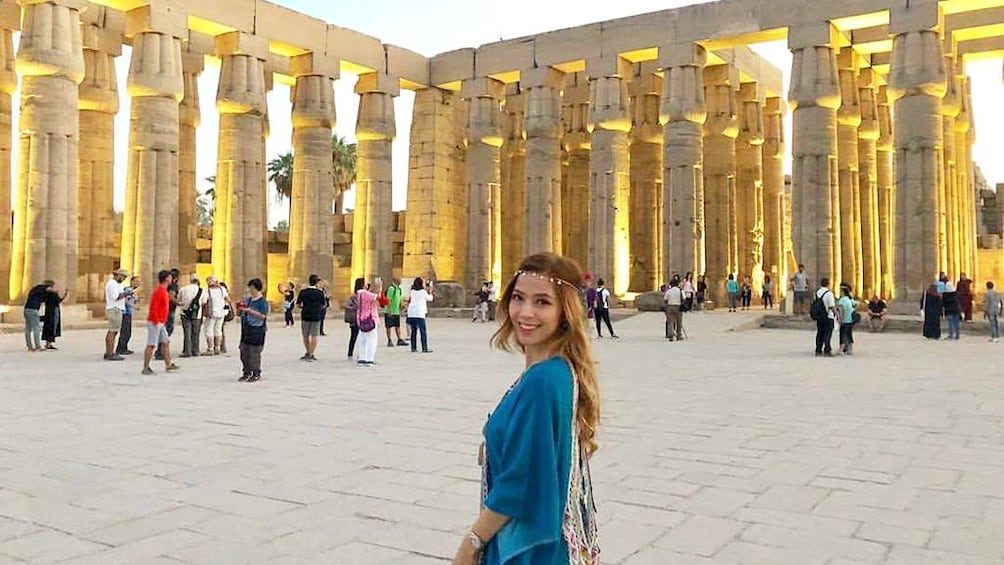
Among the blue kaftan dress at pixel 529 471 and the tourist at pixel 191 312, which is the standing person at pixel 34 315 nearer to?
the tourist at pixel 191 312

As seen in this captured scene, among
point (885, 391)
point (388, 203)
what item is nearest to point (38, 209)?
point (388, 203)

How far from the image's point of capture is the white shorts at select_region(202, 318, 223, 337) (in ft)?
48.8

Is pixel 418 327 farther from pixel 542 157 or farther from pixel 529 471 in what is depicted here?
pixel 542 157

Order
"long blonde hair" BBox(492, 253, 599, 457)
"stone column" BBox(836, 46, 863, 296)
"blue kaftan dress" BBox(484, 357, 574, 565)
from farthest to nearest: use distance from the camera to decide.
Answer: "stone column" BBox(836, 46, 863, 296) → "long blonde hair" BBox(492, 253, 599, 457) → "blue kaftan dress" BBox(484, 357, 574, 565)

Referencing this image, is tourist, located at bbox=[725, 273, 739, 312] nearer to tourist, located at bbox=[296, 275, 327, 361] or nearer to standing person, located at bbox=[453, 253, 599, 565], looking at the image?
tourist, located at bbox=[296, 275, 327, 361]

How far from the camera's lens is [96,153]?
25.6 meters

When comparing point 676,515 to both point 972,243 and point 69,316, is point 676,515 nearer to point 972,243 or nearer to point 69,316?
point 69,316

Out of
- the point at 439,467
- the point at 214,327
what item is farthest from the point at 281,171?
the point at 439,467

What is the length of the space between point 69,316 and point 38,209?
276 cm

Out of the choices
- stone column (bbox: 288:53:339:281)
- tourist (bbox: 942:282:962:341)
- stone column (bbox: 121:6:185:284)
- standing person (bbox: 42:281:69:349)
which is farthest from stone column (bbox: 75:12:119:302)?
tourist (bbox: 942:282:962:341)

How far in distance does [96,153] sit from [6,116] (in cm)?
263

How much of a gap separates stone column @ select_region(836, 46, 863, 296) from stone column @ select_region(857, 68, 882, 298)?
0.61 meters

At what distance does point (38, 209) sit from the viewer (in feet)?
65.0

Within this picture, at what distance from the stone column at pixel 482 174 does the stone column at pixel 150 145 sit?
1035 centimetres
